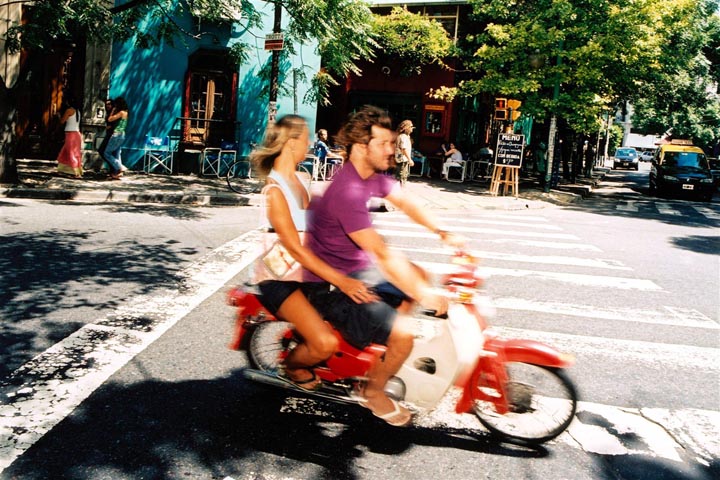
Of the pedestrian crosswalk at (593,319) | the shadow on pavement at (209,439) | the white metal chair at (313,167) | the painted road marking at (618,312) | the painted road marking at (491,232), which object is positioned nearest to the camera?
the shadow on pavement at (209,439)

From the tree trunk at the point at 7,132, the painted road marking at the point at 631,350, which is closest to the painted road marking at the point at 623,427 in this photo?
the painted road marking at the point at 631,350

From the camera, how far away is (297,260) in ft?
11.4

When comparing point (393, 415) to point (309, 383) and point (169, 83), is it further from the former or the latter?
point (169, 83)

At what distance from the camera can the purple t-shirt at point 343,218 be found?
3361 millimetres

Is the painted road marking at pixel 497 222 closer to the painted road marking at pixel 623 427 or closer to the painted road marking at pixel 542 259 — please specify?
the painted road marking at pixel 542 259

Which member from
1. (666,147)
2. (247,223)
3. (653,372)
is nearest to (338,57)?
(247,223)

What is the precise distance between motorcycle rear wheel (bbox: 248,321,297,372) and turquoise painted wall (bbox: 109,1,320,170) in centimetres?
1375

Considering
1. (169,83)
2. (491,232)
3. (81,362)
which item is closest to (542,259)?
(491,232)

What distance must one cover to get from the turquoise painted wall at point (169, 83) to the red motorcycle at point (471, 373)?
566 inches

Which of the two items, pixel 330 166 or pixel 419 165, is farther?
pixel 419 165

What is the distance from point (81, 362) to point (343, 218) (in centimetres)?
235

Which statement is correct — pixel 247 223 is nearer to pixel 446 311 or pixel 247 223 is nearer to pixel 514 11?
pixel 446 311

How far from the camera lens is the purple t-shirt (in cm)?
336

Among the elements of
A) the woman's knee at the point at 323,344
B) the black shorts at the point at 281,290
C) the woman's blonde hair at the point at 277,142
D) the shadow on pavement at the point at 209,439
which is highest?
the woman's blonde hair at the point at 277,142
